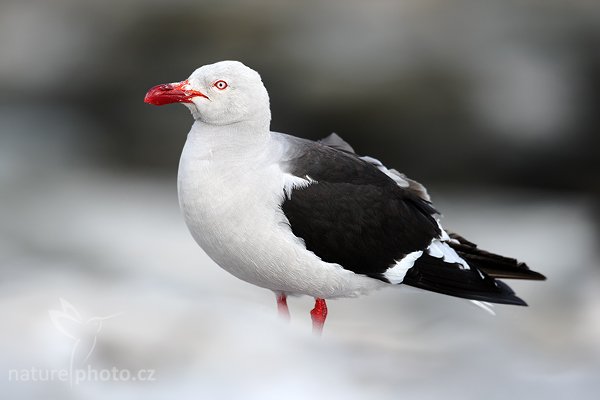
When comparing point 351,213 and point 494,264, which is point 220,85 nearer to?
point 351,213

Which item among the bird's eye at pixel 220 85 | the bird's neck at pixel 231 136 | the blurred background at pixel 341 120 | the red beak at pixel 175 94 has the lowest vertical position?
the bird's neck at pixel 231 136

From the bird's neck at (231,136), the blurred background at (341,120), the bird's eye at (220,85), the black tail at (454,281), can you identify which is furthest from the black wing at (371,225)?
the blurred background at (341,120)

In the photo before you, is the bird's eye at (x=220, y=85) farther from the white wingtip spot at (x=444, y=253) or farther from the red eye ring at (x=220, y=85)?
the white wingtip spot at (x=444, y=253)

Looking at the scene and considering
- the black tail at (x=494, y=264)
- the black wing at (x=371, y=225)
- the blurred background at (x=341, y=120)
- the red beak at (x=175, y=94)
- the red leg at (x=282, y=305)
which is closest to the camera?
the red beak at (x=175, y=94)

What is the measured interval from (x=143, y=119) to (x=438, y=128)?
1403 mm

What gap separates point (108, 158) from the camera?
201 inches

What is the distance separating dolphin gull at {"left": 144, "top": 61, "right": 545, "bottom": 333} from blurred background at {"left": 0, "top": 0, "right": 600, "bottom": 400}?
41.0 inches

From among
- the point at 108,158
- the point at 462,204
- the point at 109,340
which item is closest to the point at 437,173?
the point at 462,204

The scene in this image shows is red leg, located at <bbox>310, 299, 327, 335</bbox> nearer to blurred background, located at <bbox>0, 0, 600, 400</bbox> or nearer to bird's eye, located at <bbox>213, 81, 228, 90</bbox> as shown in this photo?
bird's eye, located at <bbox>213, 81, 228, 90</bbox>

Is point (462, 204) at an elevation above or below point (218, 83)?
above

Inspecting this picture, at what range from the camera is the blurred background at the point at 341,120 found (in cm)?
423

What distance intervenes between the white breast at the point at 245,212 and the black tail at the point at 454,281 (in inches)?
10.0

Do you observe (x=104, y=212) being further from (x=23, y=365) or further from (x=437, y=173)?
(x=23, y=365)

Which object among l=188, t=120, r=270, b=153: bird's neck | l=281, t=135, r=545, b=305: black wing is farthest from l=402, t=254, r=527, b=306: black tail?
l=188, t=120, r=270, b=153: bird's neck
